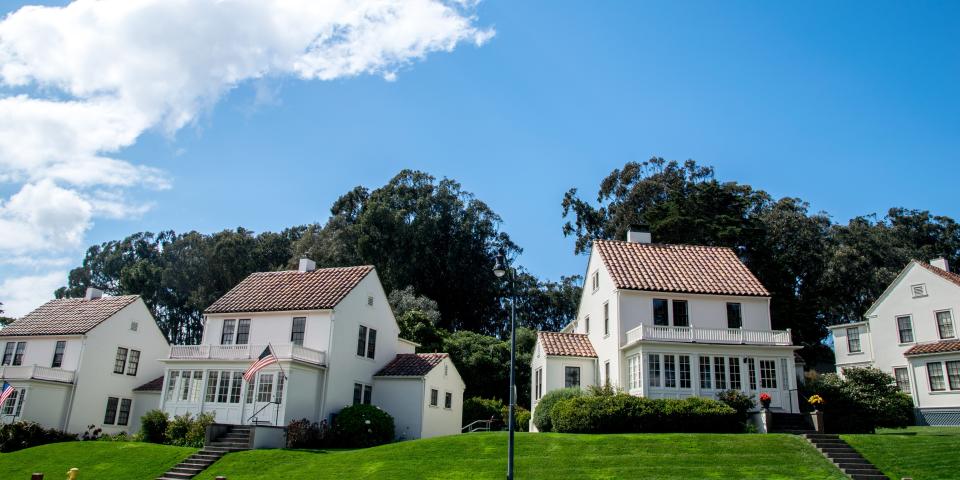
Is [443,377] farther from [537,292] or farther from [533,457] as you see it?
[537,292]

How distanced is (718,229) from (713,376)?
82.5 ft

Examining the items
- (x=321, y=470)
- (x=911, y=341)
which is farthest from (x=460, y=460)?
(x=911, y=341)

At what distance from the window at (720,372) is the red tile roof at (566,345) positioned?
226 inches

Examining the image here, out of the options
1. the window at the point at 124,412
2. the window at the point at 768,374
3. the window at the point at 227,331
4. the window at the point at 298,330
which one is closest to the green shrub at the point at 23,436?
the window at the point at 124,412

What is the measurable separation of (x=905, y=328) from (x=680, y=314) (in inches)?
583

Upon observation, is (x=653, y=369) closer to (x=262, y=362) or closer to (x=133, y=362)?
(x=262, y=362)

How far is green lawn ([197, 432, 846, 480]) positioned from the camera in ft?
65.1

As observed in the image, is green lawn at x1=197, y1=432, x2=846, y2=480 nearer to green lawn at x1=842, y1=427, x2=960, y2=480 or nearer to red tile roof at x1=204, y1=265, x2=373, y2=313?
green lawn at x1=842, y1=427, x2=960, y2=480

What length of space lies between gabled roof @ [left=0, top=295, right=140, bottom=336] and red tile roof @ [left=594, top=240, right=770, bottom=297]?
2689 centimetres

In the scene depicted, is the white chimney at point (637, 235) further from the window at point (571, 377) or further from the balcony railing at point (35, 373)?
the balcony railing at point (35, 373)

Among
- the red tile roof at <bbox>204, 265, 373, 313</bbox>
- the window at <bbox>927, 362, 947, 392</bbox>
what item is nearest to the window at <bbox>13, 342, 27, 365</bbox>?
the red tile roof at <bbox>204, 265, 373, 313</bbox>

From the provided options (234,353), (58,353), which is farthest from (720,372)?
(58,353)

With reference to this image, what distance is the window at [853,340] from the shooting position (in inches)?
1574

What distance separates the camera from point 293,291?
112 ft
